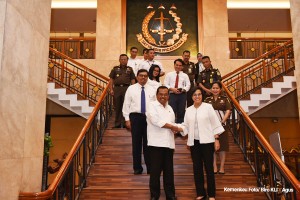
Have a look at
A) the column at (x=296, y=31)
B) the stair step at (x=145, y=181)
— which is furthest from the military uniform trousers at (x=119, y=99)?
the column at (x=296, y=31)

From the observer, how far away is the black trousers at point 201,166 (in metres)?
4.24

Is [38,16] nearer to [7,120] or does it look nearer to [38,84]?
[38,84]

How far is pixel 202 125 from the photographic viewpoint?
433cm

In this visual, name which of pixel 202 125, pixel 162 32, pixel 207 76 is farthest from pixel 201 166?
pixel 162 32

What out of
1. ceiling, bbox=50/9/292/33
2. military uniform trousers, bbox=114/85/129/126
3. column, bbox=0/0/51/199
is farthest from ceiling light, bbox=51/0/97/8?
column, bbox=0/0/51/199

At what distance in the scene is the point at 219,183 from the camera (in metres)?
4.97

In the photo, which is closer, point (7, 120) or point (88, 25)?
point (7, 120)

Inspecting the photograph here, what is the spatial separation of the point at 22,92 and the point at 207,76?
4276 millimetres

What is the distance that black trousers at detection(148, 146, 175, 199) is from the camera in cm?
418

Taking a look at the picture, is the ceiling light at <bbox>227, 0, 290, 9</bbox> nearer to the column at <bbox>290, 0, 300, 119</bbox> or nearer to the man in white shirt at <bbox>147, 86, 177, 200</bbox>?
the column at <bbox>290, 0, 300, 119</bbox>

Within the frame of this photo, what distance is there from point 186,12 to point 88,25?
18.8 feet

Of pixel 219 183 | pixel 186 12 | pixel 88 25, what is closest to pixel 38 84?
pixel 219 183

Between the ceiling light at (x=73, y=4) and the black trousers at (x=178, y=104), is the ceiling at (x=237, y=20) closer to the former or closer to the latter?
the ceiling light at (x=73, y=4)

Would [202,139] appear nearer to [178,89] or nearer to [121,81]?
[178,89]
